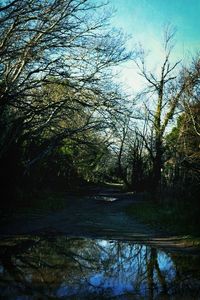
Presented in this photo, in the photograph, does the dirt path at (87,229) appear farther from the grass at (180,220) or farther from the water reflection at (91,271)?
the water reflection at (91,271)

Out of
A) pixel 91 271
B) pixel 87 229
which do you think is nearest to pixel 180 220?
pixel 87 229

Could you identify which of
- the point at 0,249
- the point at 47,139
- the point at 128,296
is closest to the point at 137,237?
the point at 0,249

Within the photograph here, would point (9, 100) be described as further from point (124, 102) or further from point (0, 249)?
point (0, 249)

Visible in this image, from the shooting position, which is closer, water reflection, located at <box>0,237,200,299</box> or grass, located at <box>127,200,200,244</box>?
water reflection, located at <box>0,237,200,299</box>

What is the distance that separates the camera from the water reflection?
21.0 feet

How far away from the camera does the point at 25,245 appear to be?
10.2 metres

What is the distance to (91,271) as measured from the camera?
799 cm

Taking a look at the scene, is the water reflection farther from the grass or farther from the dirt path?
the grass

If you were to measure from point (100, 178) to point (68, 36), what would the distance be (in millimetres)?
36418

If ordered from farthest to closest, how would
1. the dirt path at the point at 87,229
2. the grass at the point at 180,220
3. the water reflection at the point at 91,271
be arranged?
the grass at the point at 180,220 < the dirt path at the point at 87,229 < the water reflection at the point at 91,271

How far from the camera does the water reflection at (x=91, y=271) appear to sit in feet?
21.0

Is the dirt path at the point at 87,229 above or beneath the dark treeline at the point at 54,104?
beneath

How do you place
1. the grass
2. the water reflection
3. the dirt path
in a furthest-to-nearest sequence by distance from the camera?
the grass → the dirt path → the water reflection

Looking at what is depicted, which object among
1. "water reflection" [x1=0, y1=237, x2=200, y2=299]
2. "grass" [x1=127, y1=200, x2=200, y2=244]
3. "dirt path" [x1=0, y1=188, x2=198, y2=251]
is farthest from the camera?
"grass" [x1=127, y1=200, x2=200, y2=244]
